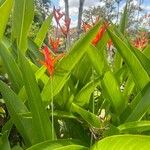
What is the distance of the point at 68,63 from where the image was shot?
1.15m

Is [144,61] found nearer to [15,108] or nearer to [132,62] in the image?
[132,62]

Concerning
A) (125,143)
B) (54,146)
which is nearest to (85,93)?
(54,146)

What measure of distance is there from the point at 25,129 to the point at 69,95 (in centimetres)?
21

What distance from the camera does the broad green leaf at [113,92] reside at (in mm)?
1211

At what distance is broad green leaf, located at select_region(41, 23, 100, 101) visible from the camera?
1.12 metres

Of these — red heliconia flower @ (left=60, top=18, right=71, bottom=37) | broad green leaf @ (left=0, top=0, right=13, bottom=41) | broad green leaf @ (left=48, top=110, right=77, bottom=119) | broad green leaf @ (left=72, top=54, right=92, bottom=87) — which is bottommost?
broad green leaf @ (left=48, top=110, right=77, bottom=119)

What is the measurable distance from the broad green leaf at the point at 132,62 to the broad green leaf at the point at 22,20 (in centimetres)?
32

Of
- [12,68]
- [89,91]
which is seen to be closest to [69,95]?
[89,91]

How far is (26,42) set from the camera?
1.34 meters

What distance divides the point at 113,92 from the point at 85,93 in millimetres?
75

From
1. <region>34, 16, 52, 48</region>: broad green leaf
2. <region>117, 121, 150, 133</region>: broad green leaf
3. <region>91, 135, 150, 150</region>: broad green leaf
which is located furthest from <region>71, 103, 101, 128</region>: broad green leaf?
<region>34, 16, 52, 48</region>: broad green leaf

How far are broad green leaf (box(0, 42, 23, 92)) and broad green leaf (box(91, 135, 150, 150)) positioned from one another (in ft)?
1.20

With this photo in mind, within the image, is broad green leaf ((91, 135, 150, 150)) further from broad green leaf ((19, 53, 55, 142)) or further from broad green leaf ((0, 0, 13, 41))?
broad green leaf ((0, 0, 13, 41))

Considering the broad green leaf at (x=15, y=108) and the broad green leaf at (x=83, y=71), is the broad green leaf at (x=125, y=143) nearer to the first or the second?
the broad green leaf at (x=15, y=108)
